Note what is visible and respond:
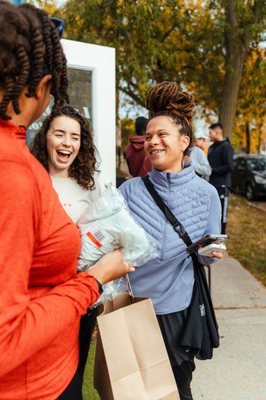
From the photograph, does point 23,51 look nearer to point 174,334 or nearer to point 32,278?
point 32,278

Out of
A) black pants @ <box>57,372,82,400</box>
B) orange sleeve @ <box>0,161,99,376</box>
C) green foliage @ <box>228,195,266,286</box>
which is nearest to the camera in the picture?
orange sleeve @ <box>0,161,99,376</box>

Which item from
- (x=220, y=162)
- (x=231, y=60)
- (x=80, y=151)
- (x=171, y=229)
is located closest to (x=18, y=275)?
(x=171, y=229)

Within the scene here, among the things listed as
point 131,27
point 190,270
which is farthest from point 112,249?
point 131,27

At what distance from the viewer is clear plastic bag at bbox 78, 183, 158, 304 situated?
4.80 ft

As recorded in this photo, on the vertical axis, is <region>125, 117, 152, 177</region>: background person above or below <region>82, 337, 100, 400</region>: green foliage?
above

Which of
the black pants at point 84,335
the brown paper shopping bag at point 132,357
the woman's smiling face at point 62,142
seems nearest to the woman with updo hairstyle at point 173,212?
the black pants at point 84,335

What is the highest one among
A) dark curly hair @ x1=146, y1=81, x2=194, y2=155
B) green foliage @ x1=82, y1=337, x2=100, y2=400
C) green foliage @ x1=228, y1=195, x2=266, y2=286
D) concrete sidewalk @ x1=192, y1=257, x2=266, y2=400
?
dark curly hair @ x1=146, y1=81, x2=194, y2=155

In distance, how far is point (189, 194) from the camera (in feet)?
7.03

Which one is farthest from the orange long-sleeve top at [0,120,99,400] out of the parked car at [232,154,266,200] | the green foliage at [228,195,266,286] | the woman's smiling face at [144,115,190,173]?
the parked car at [232,154,266,200]

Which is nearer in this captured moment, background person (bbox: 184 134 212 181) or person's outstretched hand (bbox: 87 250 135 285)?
person's outstretched hand (bbox: 87 250 135 285)

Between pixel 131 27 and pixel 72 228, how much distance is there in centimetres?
840

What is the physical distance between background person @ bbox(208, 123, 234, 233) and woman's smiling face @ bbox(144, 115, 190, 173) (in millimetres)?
4733

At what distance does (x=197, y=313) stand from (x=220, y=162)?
17.3 feet

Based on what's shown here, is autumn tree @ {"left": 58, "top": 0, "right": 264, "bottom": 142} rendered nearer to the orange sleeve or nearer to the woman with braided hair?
the woman with braided hair
